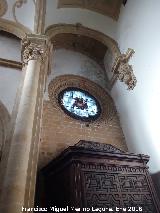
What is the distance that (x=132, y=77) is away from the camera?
740cm

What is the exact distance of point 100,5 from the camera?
818cm

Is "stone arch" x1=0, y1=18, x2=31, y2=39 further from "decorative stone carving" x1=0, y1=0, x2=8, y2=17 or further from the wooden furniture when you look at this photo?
the wooden furniture

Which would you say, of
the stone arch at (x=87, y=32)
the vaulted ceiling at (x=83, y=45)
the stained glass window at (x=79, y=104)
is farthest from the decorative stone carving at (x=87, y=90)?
the vaulted ceiling at (x=83, y=45)

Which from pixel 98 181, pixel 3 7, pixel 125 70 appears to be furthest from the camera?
pixel 125 70

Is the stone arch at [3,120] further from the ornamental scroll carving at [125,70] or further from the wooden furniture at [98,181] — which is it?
the ornamental scroll carving at [125,70]

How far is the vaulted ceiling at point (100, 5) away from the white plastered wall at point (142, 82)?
242 millimetres

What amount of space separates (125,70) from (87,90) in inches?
60.0

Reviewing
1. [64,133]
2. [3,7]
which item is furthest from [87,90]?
[3,7]

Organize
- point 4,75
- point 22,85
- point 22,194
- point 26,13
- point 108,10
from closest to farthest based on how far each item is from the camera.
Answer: point 22,194
point 22,85
point 4,75
point 26,13
point 108,10

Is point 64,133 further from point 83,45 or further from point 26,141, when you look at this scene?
point 83,45

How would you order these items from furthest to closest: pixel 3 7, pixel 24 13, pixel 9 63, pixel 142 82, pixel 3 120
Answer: pixel 24 13 → pixel 3 7 → pixel 142 82 → pixel 9 63 → pixel 3 120

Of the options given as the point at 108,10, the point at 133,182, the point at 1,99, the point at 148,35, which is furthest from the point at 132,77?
the point at 1,99

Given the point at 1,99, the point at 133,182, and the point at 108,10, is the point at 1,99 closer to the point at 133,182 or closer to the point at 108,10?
the point at 133,182

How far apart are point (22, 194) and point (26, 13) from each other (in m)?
5.56
